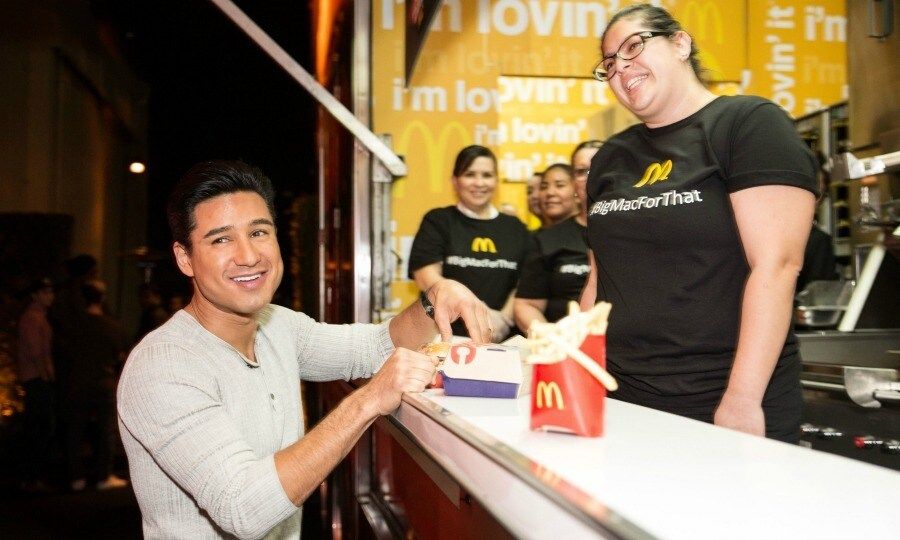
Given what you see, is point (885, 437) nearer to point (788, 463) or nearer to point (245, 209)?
point (788, 463)

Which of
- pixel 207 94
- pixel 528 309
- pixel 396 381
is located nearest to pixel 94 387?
pixel 528 309

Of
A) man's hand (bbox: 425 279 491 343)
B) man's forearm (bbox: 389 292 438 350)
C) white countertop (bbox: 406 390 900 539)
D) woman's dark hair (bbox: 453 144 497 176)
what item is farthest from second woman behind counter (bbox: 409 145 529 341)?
white countertop (bbox: 406 390 900 539)

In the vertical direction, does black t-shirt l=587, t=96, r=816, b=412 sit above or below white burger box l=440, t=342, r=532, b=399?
above

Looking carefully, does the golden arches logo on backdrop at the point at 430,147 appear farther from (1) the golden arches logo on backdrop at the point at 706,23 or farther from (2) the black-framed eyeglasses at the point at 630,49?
(2) the black-framed eyeglasses at the point at 630,49

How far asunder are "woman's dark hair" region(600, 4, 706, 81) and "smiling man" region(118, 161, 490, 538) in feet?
2.40

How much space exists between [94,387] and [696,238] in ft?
19.4

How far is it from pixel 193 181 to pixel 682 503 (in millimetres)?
1258

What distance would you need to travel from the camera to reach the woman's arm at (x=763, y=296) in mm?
1552

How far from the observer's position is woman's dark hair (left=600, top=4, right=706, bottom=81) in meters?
1.82

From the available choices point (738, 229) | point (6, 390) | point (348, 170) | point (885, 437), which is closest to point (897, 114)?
point (885, 437)

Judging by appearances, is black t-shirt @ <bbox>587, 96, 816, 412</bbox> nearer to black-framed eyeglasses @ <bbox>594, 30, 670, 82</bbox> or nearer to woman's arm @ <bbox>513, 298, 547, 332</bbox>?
black-framed eyeglasses @ <bbox>594, 30, 670, 82</bbox>

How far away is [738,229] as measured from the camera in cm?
165

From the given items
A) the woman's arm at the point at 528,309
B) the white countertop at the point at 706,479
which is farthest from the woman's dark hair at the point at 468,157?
the white countertop at the point at 706,479

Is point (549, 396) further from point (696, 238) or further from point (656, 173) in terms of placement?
point (656, 173)
